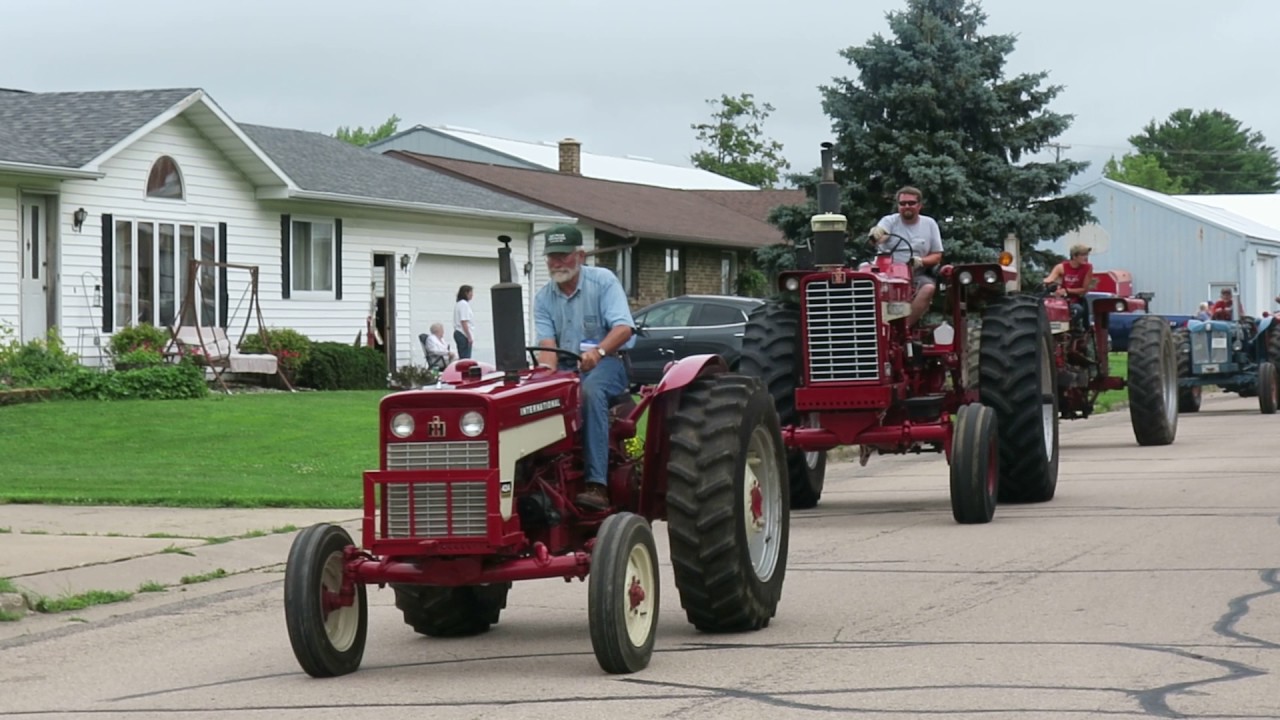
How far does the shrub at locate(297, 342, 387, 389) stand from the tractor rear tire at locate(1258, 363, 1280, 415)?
13.7 metres

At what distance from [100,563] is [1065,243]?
50.6 meters

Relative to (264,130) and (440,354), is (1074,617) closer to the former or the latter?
(440,354)

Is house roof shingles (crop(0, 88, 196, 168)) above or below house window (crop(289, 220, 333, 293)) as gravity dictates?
above

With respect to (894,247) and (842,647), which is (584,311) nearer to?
(842,647)

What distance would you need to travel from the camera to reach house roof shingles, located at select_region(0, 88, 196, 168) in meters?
27.1

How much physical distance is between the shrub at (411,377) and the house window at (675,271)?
12.0 meters

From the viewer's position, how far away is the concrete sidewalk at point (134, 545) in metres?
11.2

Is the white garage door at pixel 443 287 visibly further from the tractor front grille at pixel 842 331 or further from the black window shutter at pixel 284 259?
the tractor front grille at pixel 842 331

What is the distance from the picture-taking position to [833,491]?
675 inches

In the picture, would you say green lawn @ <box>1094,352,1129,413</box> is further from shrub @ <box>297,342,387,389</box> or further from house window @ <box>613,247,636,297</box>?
shrub @ <box>297,342,387,389</box>

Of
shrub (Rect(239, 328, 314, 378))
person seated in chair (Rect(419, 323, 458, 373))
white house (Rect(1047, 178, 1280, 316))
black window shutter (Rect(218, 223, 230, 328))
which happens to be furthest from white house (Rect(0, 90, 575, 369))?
white house (Rect(1047, 178, 1280, 316))

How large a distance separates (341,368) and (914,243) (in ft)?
54.8

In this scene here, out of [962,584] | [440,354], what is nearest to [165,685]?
[962,584]

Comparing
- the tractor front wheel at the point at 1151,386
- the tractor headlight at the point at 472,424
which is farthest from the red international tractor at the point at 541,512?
the tractor front wheel at the point at 1151,386
